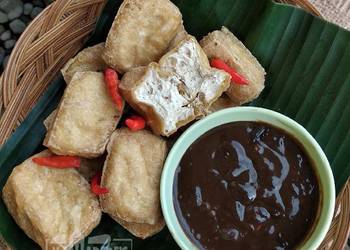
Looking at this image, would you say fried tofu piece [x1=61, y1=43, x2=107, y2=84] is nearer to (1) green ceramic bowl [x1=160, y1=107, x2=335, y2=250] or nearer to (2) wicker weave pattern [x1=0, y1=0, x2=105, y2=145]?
(2) wicker weave pattern [x1=0, y1=0, x2=105, y2=145]

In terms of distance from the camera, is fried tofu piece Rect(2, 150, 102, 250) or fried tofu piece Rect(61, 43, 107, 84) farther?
fried tofu piece Rect(61, 43, 107, 84)

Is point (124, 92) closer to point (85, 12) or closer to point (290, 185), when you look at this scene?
point (85, 12)

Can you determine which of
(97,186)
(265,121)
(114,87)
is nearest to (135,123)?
(114,87)

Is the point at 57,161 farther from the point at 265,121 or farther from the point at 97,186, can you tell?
the point at 265,121

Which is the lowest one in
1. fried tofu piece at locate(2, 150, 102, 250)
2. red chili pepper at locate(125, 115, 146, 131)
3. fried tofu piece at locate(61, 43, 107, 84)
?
→ fried tofu piece at locate(2, 150, 102, 250)

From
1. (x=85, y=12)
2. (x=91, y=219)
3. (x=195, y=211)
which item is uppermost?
(x=85, y=12)

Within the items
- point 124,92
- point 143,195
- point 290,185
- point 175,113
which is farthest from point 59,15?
point 290,185

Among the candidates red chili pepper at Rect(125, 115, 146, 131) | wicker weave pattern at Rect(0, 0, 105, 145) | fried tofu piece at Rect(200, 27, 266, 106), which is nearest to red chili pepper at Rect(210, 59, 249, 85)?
fried tofu piece at Rect(200, 27, 266, 106)

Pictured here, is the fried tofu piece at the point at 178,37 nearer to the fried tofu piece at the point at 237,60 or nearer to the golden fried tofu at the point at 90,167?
the fried tofu piece at the point at 237,60
